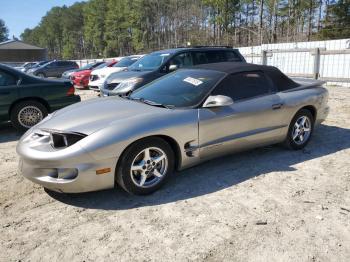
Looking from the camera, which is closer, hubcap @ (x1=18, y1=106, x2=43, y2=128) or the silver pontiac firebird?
the silver pontiac firebird

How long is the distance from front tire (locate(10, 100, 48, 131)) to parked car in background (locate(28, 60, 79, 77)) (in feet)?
61.1

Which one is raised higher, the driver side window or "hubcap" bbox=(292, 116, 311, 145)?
the driver side window

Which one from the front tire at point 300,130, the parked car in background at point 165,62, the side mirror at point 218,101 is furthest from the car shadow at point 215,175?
the parked car in background at point 165,62

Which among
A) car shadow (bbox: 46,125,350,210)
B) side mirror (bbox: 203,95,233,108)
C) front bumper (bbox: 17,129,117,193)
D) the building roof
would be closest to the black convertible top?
side mirror (bbox: 203,95,233,108)

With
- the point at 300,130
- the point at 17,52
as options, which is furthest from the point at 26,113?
the point at 17,52

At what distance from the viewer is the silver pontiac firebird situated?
11.3ft

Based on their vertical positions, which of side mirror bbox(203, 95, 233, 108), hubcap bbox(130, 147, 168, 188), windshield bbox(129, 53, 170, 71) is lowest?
hubcap bbox(130, 147, 168, 188)

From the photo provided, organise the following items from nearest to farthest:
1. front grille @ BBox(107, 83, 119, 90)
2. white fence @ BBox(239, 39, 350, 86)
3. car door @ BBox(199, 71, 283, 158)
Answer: car door @ BBox(199, 71, 283, 158) → front grille @ BBox(107, 83, 119, 90) → white fence @ BBox(239, 39, 350, 86)

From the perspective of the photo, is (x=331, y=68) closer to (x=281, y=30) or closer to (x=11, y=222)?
(x=11, y=222)

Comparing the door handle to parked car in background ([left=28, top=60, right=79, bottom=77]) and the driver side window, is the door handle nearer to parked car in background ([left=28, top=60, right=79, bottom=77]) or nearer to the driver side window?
the driver side window

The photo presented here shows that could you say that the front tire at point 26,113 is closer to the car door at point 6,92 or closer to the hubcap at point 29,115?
the hubcap at point 29,115

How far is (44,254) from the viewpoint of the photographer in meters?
2.82

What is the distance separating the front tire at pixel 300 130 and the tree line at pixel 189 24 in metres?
29.9

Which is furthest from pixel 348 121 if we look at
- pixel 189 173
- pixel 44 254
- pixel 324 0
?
pixel 324 0
